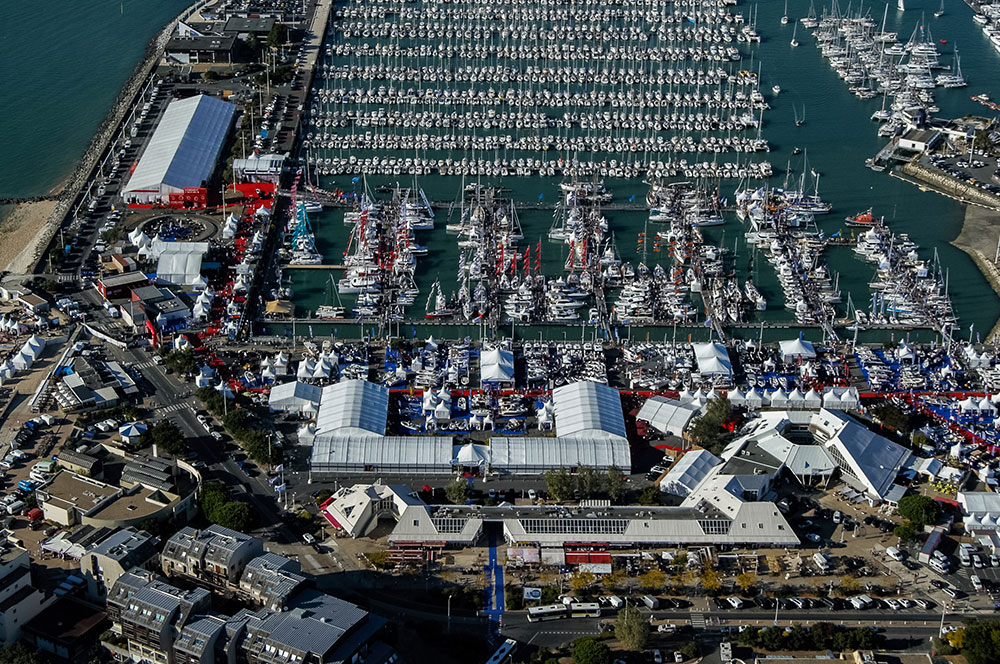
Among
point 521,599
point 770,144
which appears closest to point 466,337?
point 521,599

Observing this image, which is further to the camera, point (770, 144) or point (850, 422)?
point (770, 144)

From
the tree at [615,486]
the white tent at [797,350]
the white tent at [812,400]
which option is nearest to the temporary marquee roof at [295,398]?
the tree at [615,486]

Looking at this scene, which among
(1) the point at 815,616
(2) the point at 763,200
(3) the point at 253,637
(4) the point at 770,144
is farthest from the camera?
(4) the point at 770,144

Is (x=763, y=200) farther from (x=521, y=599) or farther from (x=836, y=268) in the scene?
(x=521, y=599)

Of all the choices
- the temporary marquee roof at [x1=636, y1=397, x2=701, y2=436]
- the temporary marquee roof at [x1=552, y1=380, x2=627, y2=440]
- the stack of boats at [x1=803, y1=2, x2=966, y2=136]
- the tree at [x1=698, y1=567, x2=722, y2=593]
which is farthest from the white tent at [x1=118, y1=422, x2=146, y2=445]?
the stack of boats at [x1=803, y1=2, x2=966, y2=136]

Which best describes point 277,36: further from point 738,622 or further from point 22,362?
point 738,622

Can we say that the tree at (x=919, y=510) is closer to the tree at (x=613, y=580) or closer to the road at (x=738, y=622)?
the road at (x=738, y=622)
